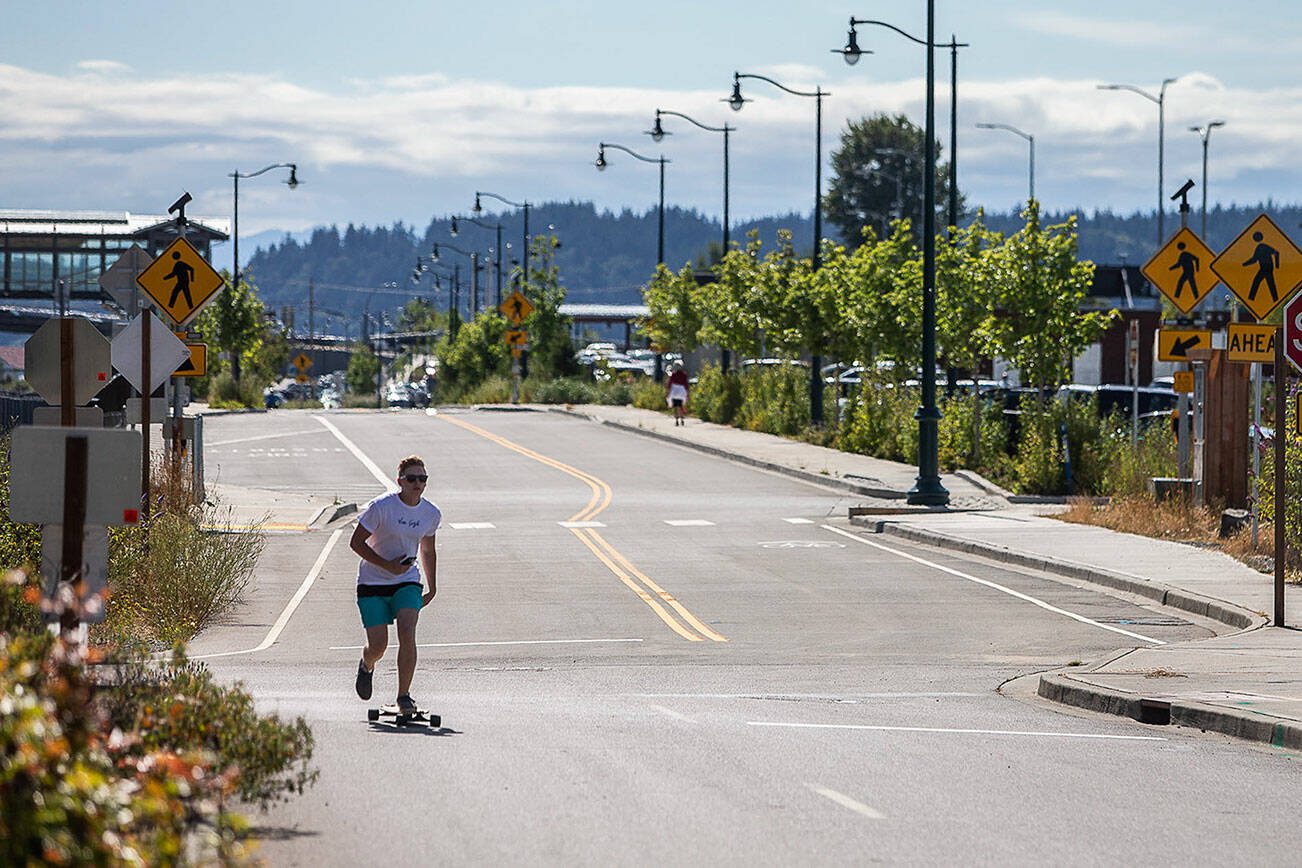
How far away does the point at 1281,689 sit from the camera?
511 inches

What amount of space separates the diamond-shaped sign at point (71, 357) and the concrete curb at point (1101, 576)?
992 cm

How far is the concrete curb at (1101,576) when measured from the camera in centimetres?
1745

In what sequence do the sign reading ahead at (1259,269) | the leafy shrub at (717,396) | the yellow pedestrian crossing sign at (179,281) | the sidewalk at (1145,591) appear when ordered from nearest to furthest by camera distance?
the sidewalk at (1145,591) → the sign reading ahead at (1259,269) → the yellow pedestrian crossing sign at (179,281) → the leafy shrub at (717,396)

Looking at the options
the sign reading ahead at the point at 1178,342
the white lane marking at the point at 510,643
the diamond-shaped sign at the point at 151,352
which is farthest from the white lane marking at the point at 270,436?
the white lane marking at the point at 510,643

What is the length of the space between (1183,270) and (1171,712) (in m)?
12.1

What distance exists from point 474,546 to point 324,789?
15.7 metres

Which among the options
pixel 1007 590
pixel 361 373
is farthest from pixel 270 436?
pixel 361 373

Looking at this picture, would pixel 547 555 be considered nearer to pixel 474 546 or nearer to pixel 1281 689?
pixel 474 546

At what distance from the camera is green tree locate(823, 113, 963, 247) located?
114m

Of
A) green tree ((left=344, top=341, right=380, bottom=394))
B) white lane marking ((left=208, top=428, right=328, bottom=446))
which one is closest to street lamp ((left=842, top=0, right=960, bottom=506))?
white lane marking ((left=208, top=428, right=328, bottom=446))

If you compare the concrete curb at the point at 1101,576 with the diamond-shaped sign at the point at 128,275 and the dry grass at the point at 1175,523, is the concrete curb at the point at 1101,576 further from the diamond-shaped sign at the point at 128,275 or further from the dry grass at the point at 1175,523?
the diamond-shaped sign at the point at 128,275

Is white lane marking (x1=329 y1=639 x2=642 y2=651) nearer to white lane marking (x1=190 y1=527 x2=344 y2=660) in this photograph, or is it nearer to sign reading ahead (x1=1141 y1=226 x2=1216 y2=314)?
white lane marking (x1=190 y1=527 x2=344 y2=660)

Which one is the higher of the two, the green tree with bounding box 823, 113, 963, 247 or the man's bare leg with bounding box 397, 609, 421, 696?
the green tree with bounding box 823, 113, 963, 247

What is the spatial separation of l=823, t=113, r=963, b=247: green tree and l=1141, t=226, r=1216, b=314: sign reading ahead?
90370mm
